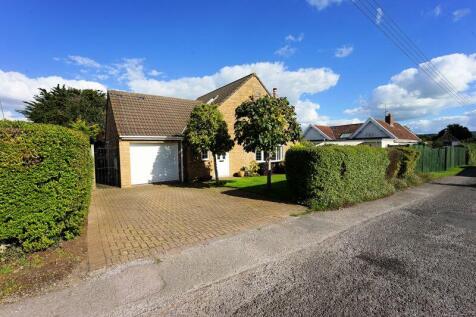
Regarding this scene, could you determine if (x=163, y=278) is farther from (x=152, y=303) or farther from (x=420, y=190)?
(x=420, y=190)

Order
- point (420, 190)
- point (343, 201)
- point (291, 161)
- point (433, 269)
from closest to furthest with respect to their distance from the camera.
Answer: point (433, 269) < point (343, 201) < point (291, 161) < point (420, 190)

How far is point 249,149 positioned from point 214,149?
7.92 ft

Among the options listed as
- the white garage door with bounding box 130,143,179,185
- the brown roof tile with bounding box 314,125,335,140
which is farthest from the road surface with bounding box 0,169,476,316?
the brown roof tile with bounding box 314,125,335,140

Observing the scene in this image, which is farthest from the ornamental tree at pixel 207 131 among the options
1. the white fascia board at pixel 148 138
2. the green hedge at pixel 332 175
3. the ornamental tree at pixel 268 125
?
the green hedge at pixel 332 175

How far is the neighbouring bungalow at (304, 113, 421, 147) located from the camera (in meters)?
31.4

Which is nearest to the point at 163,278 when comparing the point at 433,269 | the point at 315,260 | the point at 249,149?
the point at 315,260

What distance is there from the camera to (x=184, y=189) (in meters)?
12.5

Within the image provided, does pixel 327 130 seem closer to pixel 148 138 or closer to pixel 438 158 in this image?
pixel 438 158

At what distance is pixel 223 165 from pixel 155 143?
468cm

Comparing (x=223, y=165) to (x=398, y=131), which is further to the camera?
(x=398, y=131)

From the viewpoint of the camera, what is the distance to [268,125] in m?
10.5

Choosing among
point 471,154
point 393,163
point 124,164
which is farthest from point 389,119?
point 124,164

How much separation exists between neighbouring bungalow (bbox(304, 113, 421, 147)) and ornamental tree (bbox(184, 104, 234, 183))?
17.2 meters

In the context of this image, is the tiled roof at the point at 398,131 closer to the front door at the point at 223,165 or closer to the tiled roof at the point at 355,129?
the tiled roof at the point at 355,129
